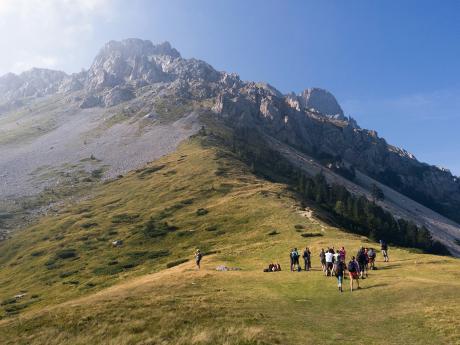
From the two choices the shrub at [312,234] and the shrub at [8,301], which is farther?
the shrub at [312,234]

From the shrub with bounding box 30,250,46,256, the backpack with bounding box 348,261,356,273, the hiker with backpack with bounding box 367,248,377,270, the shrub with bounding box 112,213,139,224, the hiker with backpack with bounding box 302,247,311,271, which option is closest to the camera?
the backpack with bounding box 348,261,356,273

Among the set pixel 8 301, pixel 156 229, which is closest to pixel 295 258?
pixel 8 301

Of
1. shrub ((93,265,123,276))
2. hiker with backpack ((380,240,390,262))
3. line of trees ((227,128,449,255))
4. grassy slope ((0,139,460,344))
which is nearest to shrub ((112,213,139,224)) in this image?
grassy slope ((0,139,460,344))

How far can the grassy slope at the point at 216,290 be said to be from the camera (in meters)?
26.0

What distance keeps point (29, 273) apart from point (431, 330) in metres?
82.0

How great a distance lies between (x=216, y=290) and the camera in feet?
127

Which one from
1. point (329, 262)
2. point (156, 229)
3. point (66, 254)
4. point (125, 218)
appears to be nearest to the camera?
point (329, 262)

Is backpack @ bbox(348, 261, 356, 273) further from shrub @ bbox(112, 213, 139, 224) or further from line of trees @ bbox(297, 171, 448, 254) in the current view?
shrub @ bbox(112, 213, 139, 224)

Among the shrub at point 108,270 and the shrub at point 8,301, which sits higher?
the shrub at point 108,270

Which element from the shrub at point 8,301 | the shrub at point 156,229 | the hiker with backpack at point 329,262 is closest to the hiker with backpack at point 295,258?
the hiker with backpack at point 329,262

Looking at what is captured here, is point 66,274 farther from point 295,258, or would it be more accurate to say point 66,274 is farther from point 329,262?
point 329,262

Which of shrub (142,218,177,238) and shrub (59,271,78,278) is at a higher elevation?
shrub (142,218,177,238)

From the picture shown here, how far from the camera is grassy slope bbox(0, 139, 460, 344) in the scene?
85.5 ft

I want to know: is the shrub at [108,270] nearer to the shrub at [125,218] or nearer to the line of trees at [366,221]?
the shrub at [125,218]
